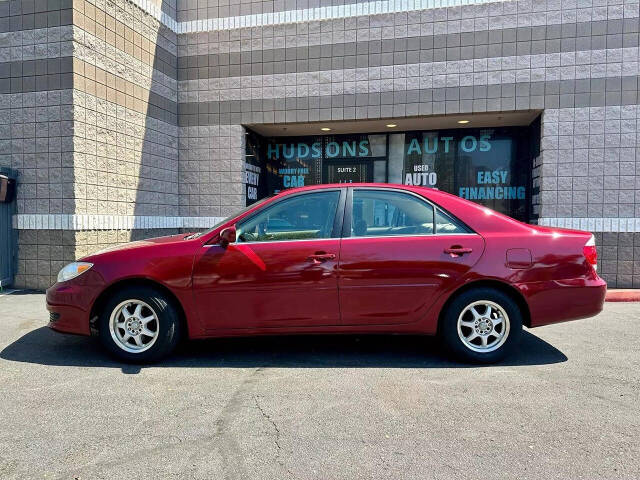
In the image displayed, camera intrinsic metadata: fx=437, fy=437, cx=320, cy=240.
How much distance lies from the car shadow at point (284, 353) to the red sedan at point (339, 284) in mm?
285

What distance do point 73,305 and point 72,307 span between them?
22 millimetres

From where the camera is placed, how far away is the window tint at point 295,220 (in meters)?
4.03

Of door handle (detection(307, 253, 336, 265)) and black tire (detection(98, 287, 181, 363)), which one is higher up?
door handle (detection(307, 253, 336, 265))

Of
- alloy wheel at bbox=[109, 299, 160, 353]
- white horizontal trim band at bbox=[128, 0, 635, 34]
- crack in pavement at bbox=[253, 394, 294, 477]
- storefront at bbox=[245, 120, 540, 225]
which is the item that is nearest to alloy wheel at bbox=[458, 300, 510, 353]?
crack in pavement at bbox=[253, 394, 294, 477]

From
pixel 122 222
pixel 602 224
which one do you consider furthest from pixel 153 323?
pixel 602 224

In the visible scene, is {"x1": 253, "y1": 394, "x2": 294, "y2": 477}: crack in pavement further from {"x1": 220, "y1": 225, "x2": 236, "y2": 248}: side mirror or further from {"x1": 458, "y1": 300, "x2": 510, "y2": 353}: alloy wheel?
{"x1": 458, "y1": 300, "x2": 510, "y2": 353}: alloy wheel

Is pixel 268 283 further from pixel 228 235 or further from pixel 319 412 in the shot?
pixel 319 412

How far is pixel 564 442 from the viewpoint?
2693 mm

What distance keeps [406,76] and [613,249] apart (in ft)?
16.1

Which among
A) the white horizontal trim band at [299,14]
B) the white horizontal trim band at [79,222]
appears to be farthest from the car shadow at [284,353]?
the white horizontal trim band at [299,14]

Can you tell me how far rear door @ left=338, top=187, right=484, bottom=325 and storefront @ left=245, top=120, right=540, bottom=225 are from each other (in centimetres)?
576

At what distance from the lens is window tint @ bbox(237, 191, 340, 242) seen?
13.2 feet

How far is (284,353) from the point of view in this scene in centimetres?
434

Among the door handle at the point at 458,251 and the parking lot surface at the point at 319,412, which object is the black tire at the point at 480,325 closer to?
the parking lot surface at the point at 319,412
